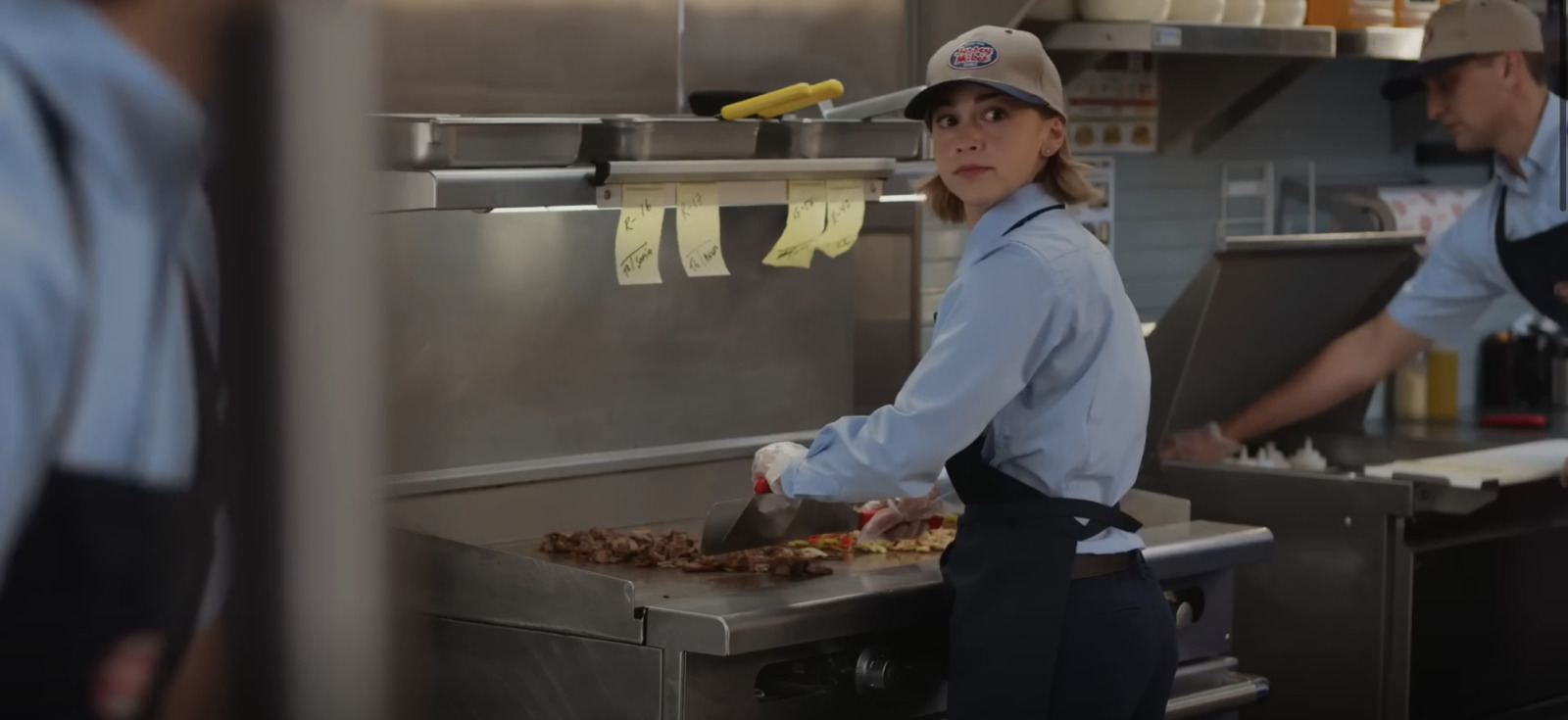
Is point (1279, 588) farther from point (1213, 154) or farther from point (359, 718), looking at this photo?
point (359, 718)

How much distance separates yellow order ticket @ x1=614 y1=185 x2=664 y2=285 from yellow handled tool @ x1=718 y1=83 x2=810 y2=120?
0.59ft

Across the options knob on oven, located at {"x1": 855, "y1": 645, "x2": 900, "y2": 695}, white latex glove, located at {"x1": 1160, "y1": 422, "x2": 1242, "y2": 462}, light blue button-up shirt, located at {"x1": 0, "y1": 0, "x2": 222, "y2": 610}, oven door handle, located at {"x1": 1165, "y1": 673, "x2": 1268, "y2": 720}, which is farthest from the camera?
white latex glove, located at {"x1": 1160, "y1": 422, "x2": 1242, "y2": 462}

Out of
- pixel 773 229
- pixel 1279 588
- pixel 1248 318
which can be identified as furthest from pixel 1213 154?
pixel 773 229

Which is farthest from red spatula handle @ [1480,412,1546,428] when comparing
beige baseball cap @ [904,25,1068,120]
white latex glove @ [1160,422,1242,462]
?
beige baseball cap @ [904,25,1068,120]

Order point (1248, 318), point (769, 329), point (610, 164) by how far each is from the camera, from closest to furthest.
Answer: point (610, 164), point (769, 329), point (1248, 318)

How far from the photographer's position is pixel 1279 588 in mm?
3766

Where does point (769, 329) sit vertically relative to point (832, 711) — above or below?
above

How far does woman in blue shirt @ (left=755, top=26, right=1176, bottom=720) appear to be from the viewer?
223 cm

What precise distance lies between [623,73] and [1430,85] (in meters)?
1.95

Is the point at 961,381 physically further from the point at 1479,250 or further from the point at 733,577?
the point at 1479,250

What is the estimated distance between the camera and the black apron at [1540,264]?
3.89 m

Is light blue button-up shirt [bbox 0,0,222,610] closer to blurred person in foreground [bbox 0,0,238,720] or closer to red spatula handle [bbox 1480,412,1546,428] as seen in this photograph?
blurred person in foreground [bbox 0,0,238,720]

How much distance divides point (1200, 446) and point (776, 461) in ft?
6.31

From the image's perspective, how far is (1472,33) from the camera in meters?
3.80
